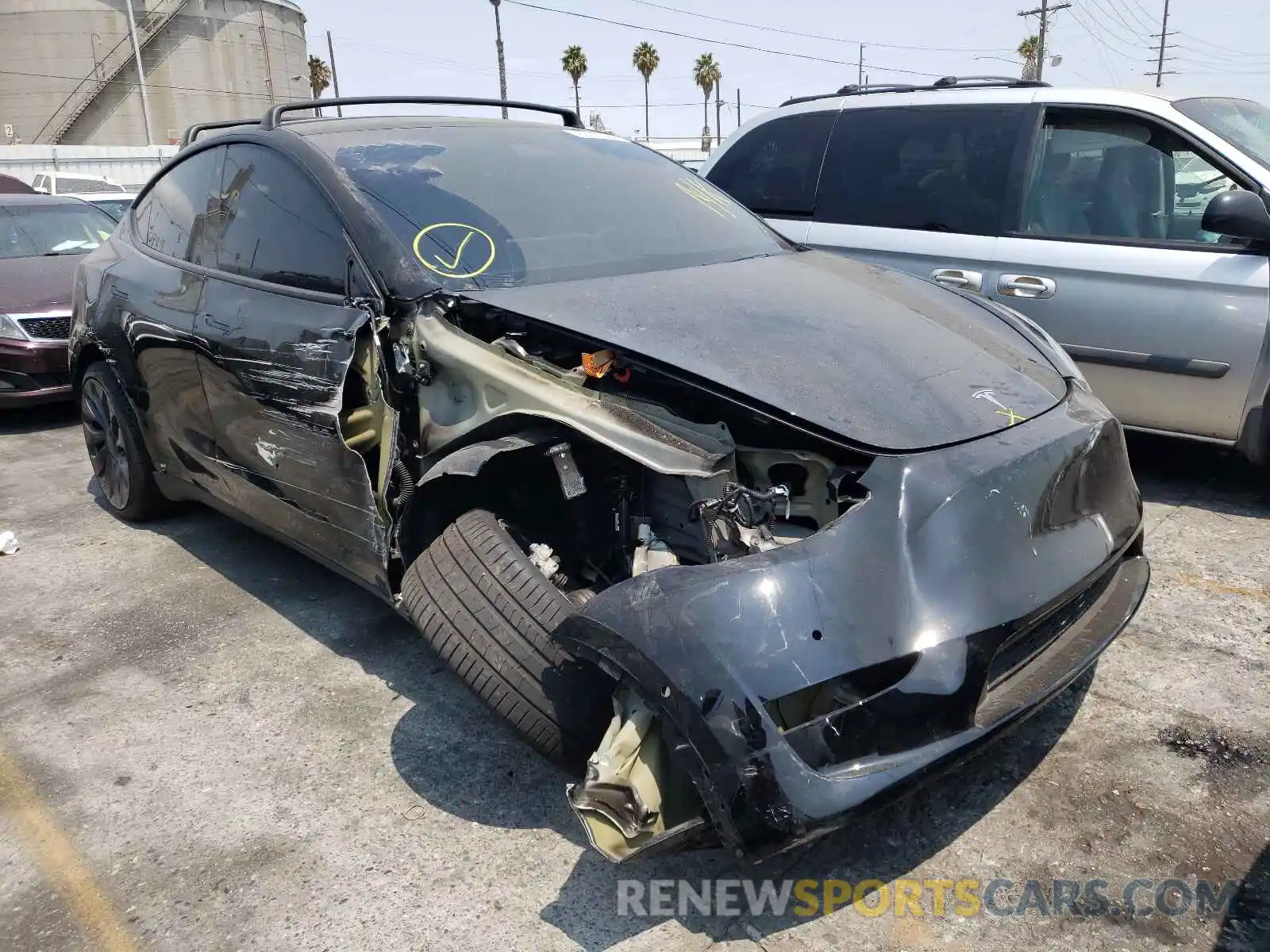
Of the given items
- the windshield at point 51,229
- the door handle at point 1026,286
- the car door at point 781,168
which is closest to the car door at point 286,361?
the car door at point 781,168

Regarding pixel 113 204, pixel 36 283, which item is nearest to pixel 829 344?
pixel 36 283

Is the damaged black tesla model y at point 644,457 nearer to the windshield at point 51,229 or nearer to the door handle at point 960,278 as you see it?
the door handle at point 960,278

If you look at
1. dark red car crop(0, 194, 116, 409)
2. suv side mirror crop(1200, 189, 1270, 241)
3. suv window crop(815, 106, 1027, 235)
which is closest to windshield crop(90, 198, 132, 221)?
dark red car crop(0, 194, 116, 409)

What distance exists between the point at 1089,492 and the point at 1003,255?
7.84 ft

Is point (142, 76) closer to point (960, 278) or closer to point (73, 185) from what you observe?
point (73, 185)

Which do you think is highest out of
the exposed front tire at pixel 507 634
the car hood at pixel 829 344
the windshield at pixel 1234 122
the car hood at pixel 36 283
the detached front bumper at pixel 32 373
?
the windshield at pixel 1234 122

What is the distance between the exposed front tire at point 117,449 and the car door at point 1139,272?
3.86 metres

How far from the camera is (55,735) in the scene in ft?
9.46

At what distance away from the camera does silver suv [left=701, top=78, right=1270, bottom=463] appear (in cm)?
397

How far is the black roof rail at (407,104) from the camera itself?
353cm

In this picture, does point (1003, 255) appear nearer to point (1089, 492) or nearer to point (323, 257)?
point (1089, 492)

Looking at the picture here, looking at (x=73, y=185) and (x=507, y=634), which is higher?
(x=73, y=185)

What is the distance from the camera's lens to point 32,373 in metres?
6.27

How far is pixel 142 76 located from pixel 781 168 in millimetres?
38803
